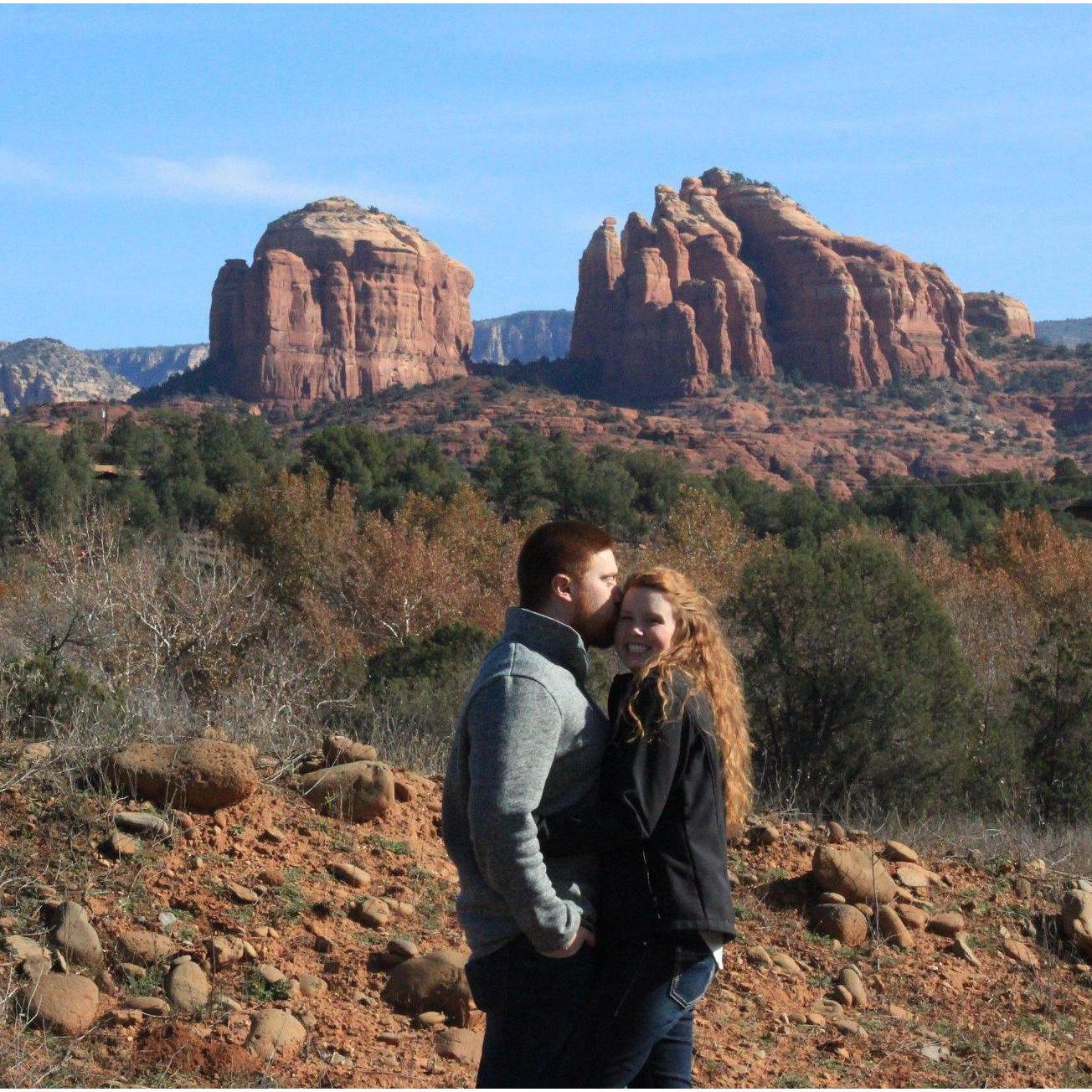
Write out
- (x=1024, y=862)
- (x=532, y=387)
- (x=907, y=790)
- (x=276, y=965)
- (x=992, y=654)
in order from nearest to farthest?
(x=276, y=965) → (x=1024, y=862) → (x=907, y=790) → (x=992, y=654) → (x=532, y=387)

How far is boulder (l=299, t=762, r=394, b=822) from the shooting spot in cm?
600

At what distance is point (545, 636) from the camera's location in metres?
2.85

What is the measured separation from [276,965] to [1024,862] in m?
4.17

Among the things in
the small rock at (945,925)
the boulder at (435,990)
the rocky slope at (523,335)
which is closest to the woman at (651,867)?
the boulder at (435,990)

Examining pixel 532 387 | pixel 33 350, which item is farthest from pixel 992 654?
pixel 33 350

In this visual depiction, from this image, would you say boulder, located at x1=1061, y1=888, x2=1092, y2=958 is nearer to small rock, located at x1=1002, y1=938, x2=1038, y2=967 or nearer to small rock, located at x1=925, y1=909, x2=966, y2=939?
small rock, located at x1=1002, y1=938, x2=1038, y2=967

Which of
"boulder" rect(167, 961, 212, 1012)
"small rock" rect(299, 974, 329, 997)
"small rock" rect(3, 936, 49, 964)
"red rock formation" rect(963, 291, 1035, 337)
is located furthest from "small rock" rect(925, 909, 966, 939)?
"red rock formation" rect(963, 291, 1035, 337)

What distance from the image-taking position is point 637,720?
2.75 m

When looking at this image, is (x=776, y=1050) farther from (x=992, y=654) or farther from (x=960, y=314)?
(x=960, y=314)

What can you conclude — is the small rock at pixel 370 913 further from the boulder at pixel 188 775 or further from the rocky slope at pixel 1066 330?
the rocky slope at pixel 1066 330

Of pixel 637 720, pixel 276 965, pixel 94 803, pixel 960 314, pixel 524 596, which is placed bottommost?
pixel 276 965

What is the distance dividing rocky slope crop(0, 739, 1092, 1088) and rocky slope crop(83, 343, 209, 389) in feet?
626

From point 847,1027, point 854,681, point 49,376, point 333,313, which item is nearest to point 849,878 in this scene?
point 847,1027

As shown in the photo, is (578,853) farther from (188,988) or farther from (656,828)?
(188,988)
